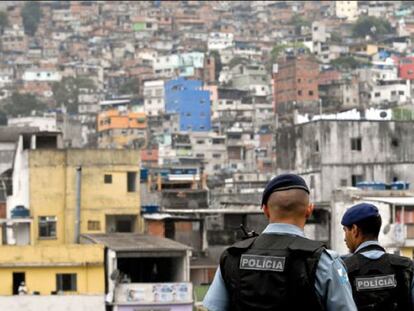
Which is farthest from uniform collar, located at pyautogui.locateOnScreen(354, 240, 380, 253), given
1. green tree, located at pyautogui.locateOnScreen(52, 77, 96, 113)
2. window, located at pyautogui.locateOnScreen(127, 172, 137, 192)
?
green tree, located at pyautogui.locateOnScreen(52, 77, 96, 113)

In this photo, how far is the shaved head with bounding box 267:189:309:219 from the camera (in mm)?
6086

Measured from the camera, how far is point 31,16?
188 metres

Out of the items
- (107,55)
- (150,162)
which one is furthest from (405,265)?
(107,55)

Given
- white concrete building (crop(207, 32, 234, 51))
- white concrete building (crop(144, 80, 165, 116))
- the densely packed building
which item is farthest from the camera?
white concrete building (crop(207, 32, 234, 51))

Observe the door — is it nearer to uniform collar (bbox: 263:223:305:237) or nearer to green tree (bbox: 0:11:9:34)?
uniform collar (bbox: 263:223:305:237)

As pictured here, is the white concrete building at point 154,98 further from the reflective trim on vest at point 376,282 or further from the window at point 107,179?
the reflective trim on vest at point 376,282

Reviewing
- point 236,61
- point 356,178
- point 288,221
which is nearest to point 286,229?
point 288,221

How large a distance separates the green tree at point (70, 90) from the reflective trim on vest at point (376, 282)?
132 meters

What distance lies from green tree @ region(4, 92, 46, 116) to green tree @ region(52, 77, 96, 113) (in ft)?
9.64

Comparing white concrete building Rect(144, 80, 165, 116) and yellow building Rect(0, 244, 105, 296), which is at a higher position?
white concrete building Rect(144, 80, 165, 116)

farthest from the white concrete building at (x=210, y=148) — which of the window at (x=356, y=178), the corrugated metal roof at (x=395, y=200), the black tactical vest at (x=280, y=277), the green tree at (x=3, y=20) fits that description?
the black tactical vest at (x=280, y=277)

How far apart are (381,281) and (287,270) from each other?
1703 millimetres

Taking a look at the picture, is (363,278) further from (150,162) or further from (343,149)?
(150,162)

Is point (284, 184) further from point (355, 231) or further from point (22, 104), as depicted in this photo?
point (22, 104)
